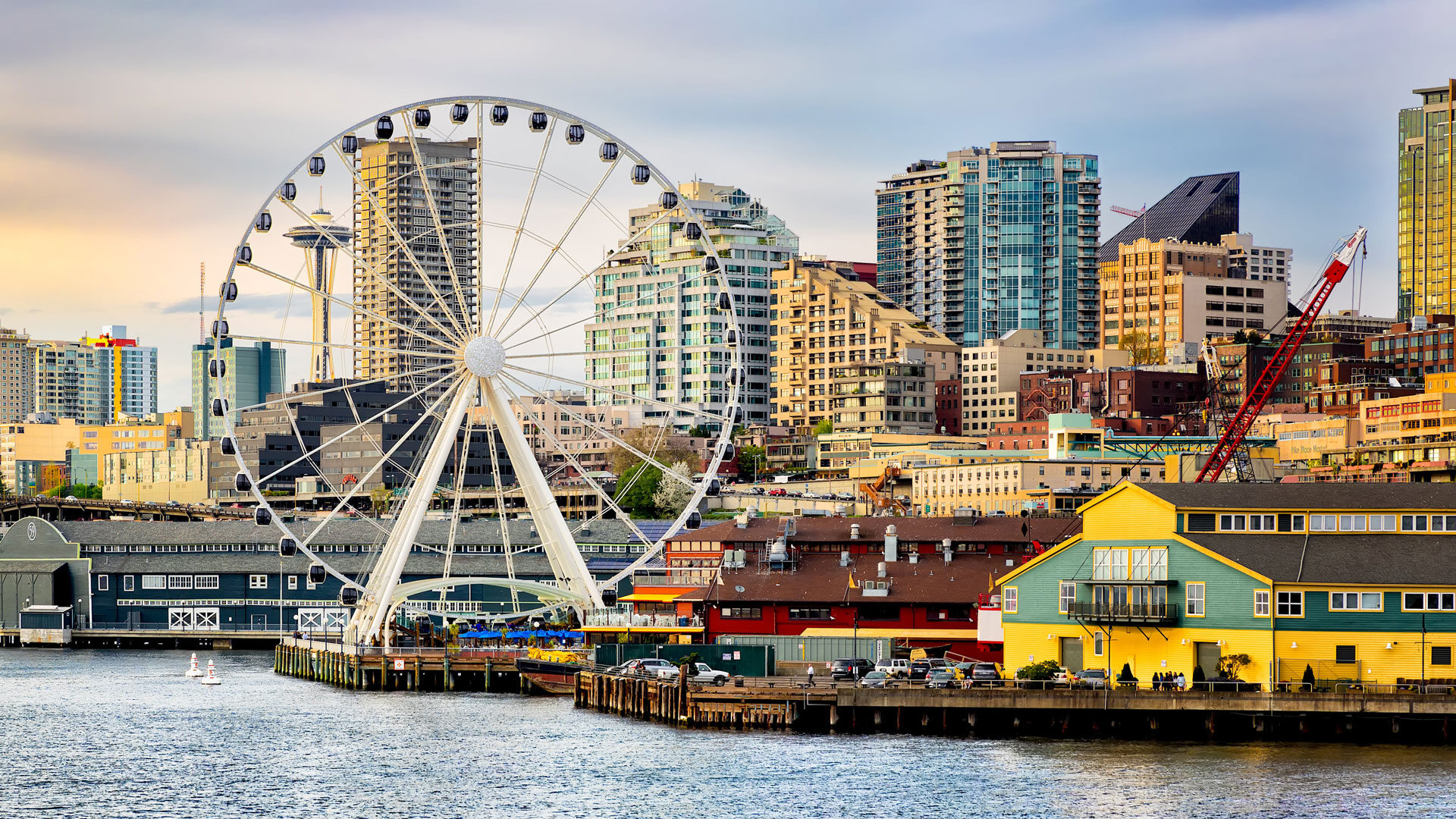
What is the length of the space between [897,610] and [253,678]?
37066 mm

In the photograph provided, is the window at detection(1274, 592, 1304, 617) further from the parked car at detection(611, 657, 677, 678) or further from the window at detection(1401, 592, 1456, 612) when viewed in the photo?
the parked car at detection(611, 657, 677, 678)

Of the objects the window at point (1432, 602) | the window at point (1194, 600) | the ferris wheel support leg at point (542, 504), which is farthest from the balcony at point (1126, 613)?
the ferris wheel support leg at point (542, 504)

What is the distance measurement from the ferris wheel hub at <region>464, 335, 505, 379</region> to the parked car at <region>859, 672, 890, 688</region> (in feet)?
89.8

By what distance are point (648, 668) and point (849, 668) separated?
930cm

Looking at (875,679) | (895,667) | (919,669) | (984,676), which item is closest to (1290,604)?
(984,676)

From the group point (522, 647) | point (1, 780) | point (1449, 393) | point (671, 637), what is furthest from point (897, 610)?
point (1449, 393)

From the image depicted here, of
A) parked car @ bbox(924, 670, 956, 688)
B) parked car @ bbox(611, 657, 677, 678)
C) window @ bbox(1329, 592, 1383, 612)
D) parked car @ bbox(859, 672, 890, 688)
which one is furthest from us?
parked car @ bbox(611, 657, 677, 678)

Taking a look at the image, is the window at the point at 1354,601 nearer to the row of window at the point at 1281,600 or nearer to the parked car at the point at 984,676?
the row of window at the point at 1281,600

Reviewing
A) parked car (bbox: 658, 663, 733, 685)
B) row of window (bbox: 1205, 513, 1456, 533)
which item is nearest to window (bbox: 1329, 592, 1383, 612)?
row of window (bbox: 1205, 513, 1456, 533)

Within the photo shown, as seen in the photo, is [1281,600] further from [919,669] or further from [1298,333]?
[1298,333]

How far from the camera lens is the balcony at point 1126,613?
282ft

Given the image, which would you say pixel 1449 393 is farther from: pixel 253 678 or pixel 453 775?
pixel 453 775

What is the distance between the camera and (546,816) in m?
70.4

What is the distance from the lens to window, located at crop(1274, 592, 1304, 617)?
83.9 meters
